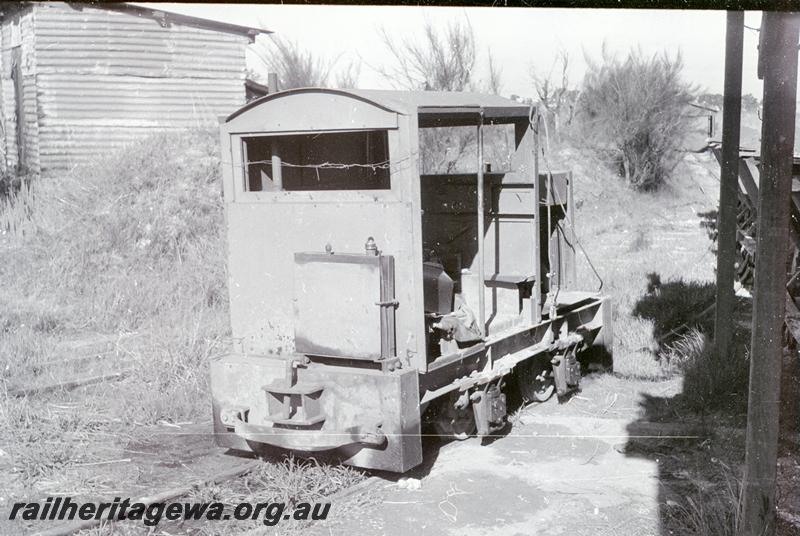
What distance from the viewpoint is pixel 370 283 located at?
5.32 m

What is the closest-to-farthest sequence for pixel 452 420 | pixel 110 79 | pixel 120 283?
pixel 452 420
pixel 120 283
pixel 110 79

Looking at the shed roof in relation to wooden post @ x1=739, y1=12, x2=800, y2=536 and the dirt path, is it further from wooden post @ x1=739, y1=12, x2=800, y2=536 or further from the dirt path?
the dirt path

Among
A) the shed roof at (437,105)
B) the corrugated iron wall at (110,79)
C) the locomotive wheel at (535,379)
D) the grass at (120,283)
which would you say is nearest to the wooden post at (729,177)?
the locomotive wheel at (535,379)

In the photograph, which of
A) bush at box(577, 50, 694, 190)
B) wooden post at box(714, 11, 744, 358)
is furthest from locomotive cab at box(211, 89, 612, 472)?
bush at box(577, 50, 694, 190)

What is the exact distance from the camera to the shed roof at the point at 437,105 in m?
5.25

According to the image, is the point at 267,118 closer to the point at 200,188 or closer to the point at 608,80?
the point at 200,188

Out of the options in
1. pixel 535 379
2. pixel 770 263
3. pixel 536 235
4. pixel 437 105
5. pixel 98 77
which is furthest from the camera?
pixel 98 77

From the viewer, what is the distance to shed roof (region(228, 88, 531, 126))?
5.25 meters

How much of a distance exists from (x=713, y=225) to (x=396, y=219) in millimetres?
16233

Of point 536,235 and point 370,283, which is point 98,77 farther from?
point 370,283

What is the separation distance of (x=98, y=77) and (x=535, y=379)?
47.4 feet

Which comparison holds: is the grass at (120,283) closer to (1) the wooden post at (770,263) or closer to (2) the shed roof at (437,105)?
(2) the shed roof at (437,105)

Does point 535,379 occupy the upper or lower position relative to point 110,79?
lower

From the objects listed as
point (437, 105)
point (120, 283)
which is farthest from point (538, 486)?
point (120, 283)
